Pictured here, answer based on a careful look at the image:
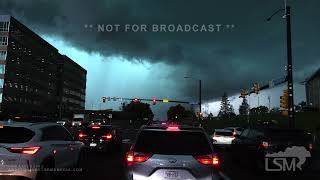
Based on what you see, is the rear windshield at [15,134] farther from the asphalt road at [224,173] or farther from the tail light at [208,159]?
the tail light at [208,159]

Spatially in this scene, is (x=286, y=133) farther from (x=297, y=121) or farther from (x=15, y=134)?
(x=297, y=121)

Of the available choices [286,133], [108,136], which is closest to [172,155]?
[286,133]

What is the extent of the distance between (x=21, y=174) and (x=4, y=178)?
0.38 m

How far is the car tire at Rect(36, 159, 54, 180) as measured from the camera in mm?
9943

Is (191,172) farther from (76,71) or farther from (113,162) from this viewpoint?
(76,71)

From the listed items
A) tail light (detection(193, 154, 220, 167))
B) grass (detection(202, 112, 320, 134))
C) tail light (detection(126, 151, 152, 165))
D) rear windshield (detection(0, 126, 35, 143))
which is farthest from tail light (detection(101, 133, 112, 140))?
grass (detection(202, 112, 320, 134))

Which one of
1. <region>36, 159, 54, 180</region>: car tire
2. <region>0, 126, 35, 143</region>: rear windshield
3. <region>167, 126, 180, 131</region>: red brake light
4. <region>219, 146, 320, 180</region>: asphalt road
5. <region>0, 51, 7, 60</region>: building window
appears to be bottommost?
<region>219, 146, 320, 180</region>: asphalt road

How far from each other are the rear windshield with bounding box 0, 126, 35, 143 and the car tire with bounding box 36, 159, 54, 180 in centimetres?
69

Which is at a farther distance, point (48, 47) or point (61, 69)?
point (61, 69)

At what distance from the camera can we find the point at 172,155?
793 cm

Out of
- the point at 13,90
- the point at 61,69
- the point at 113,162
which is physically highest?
the point at 61,69

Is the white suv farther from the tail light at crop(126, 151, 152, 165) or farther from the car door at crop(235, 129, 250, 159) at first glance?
the car door at crop(235, 129, 250, 159)

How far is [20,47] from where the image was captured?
115875mm

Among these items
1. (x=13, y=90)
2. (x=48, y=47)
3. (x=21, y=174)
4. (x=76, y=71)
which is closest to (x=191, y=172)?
(x=21, y=174)
